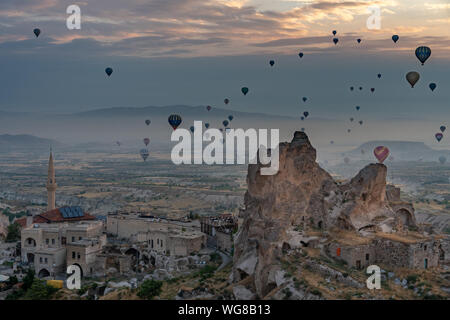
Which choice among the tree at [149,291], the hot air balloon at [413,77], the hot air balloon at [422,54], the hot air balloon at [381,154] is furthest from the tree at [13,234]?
the hot air balloon at [422,54]

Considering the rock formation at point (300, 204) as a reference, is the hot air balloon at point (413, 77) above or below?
above

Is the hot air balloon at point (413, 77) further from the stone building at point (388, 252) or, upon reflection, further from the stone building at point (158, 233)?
the stone building at point (388, 252)

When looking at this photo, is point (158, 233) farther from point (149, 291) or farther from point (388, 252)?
point (388, 252)

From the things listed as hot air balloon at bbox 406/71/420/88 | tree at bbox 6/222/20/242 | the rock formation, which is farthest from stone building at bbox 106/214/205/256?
hot air balloon at bbox 406/71/420/88

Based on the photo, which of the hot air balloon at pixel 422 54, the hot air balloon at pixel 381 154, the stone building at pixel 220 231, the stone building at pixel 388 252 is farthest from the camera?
the hot air balloon at pixel 381 154

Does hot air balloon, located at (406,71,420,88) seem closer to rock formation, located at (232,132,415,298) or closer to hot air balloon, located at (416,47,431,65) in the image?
hot air balloon, located at (416,47,431,65)
